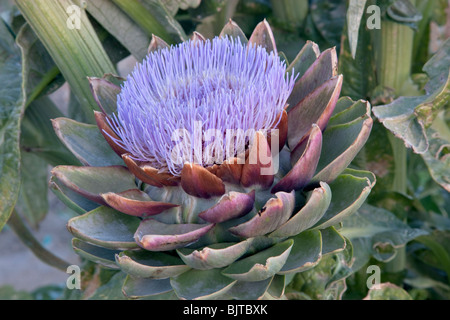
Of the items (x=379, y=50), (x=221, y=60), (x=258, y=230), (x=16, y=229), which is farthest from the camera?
(x=16, y=229)

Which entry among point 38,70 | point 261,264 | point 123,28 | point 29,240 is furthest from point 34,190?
point 261,264

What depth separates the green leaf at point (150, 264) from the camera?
52 centimetres

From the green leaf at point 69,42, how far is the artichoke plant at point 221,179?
88 mm

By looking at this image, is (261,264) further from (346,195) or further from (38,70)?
(38,70)

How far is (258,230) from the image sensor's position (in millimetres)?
515

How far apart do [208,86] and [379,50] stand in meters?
0.30

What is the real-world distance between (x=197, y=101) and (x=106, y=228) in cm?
16

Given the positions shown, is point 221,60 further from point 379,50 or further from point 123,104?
point 379,50

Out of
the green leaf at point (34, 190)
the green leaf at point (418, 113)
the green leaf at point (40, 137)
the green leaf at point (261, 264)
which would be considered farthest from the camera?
the green leaf at point (34, 190)

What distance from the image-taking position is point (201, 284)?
530 mm

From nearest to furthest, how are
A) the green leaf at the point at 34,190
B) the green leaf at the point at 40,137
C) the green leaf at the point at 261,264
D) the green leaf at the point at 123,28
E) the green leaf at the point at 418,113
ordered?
1. the green leaf at the point at 261,264
2. the green leaf at the point at 418,113
3. the green leaf at the point at 123,28
4. the green leaf at the point at 40,137
5. the green leaf at the point at 34,190

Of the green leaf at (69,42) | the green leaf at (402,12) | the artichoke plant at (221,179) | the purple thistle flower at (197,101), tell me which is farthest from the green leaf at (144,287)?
the green leaf at (402,12)

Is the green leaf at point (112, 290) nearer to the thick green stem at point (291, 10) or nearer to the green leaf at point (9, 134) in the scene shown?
the green leaf at point (9, 134)
